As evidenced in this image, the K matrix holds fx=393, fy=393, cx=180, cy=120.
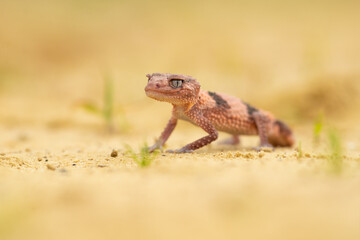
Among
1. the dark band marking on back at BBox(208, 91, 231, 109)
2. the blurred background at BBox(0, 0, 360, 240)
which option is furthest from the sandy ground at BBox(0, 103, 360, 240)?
the dark band marking on back at BBox(208, 91, 231, 109)

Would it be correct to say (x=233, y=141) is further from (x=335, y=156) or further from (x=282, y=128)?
(x=335, y=156)

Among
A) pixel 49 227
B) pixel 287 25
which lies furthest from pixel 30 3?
pixel 49 227

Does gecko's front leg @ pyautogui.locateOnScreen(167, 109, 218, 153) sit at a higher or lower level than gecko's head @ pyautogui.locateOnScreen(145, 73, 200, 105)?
lower

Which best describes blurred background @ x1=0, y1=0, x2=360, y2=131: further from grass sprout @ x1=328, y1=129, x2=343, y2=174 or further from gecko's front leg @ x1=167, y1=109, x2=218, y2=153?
grass sprout @ x1=328, y1=129, x2=343, y2=174

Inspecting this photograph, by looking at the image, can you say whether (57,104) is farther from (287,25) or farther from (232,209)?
(287,25)

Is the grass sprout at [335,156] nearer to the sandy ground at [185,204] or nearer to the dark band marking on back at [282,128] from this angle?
the sandy ground at [185,204]

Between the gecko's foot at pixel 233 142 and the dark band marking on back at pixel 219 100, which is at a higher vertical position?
the dark band marking on back at pixel 219 100

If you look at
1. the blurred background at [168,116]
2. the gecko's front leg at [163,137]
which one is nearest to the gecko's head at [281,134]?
the blurred background at [168,116]

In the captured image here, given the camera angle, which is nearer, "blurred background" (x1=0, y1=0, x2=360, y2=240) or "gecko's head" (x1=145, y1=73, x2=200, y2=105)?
"blurred background" (x1=0, y1=0, x2=360, y2=240)
